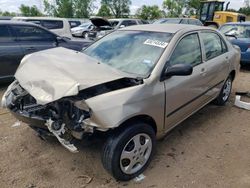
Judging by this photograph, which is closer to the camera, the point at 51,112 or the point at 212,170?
the point at 51,112

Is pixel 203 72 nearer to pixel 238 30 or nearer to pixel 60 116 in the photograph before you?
pixel 60 116

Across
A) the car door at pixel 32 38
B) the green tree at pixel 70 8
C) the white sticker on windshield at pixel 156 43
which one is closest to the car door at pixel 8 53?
the car door at pixel 32 38

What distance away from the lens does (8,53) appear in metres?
5.91

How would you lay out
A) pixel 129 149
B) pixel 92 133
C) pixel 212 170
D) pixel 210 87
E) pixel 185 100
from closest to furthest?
pixel 92 133, pixel 129 149, pixel 212 170, pixel 185 100, pixel 210 87

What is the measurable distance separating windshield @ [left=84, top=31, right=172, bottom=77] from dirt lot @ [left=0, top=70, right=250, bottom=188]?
1010 mm

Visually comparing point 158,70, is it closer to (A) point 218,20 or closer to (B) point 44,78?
(B) point 44,78

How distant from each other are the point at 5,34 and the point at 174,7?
146 ft

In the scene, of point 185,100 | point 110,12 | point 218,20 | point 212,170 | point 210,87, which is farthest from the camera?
point 110,12

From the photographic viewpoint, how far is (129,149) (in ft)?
9.71

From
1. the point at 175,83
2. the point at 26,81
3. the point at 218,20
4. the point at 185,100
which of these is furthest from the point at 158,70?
the point at 218,20

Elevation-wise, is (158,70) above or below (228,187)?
above

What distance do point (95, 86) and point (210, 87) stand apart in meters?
2.26

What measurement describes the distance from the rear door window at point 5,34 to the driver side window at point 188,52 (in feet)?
13.4

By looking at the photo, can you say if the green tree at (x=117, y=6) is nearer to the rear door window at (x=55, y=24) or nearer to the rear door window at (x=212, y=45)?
the rear door window at (x=55, y=24)
